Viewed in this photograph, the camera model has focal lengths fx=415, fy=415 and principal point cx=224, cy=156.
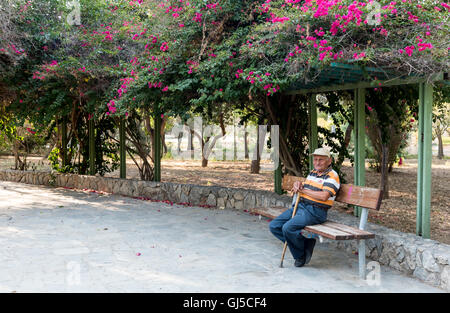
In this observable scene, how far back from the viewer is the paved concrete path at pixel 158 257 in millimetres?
3855

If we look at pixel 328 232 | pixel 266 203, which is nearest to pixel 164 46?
pixel 266 203

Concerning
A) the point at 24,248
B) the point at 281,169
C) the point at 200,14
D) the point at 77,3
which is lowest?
the point at 24,248

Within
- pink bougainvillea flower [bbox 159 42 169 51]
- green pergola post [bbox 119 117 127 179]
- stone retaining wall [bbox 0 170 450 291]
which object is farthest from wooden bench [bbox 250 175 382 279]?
green pergola post [bbox 119 117 127 179]

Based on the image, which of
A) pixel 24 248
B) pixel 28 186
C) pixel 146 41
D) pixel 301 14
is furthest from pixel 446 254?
pixel 28 186

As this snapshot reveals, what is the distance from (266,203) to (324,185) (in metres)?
2.72

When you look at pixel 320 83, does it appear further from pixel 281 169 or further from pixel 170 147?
pixel 170 147

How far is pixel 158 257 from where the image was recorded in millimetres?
4746

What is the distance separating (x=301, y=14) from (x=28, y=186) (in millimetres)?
9249

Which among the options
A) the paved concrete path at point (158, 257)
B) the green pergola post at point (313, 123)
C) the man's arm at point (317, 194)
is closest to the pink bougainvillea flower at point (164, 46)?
the green pergola post at point (313, 123)

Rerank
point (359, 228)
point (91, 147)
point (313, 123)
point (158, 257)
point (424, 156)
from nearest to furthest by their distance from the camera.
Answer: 1. point (359, 228)
2. point (424, 156)
3. point (158, 257)
4. point (313, 123)
5. point (91, 147)

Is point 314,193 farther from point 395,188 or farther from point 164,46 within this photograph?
point 395,188

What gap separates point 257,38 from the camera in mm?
5625

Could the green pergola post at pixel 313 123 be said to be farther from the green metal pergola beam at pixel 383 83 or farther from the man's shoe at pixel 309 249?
the man's shoe at pixel 309 249

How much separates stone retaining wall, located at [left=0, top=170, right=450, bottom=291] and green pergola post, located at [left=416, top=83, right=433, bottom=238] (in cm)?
20
